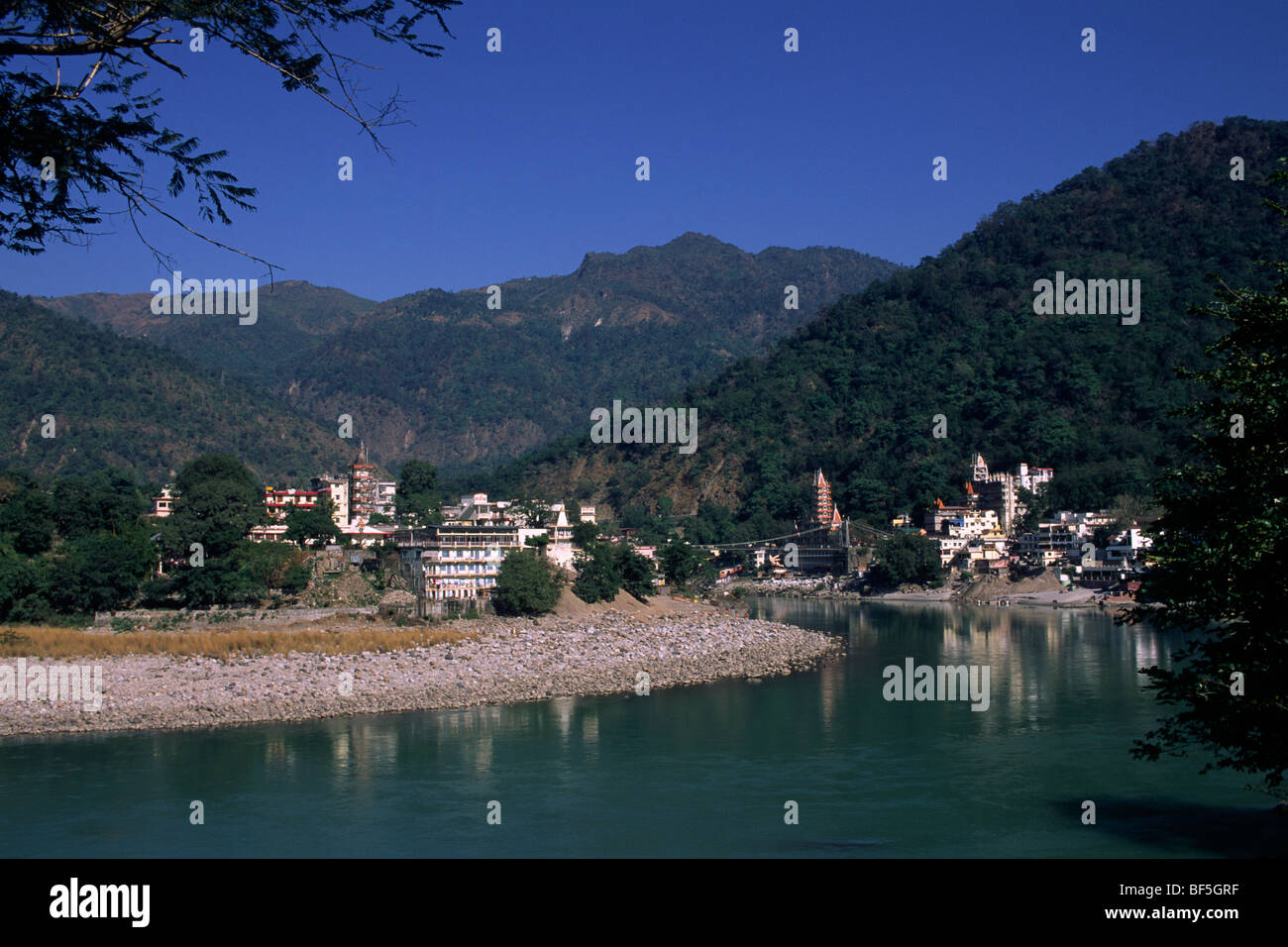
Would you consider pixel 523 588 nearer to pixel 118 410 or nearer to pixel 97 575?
pixel 97 575

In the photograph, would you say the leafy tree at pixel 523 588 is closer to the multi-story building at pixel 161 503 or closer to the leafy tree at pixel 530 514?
the leafy tree at pixel 530 514

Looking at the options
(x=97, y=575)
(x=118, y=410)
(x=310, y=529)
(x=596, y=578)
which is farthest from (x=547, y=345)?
(x=97, y=575)

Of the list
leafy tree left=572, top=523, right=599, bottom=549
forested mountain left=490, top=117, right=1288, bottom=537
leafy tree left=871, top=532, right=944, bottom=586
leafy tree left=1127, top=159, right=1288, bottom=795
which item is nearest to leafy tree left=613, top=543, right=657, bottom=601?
leafy tree left=572, top=523, right=599, bottom=549

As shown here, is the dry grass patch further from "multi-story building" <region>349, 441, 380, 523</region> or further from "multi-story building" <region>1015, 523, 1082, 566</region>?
"multi-story building" <region>1015, 523, 1082, 566</region>

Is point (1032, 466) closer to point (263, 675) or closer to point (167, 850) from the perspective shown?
point (263, 675)

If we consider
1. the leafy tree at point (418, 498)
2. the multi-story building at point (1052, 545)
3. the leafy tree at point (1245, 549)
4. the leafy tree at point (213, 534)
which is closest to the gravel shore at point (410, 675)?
the leafy tree at point (213, 534)

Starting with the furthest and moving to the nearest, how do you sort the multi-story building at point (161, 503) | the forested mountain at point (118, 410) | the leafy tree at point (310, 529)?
the forested mountain at point (118, 410) < the multi-story building at point (161, 503) < the leafy tree at point (310, 529)

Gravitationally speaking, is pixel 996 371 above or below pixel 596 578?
above
